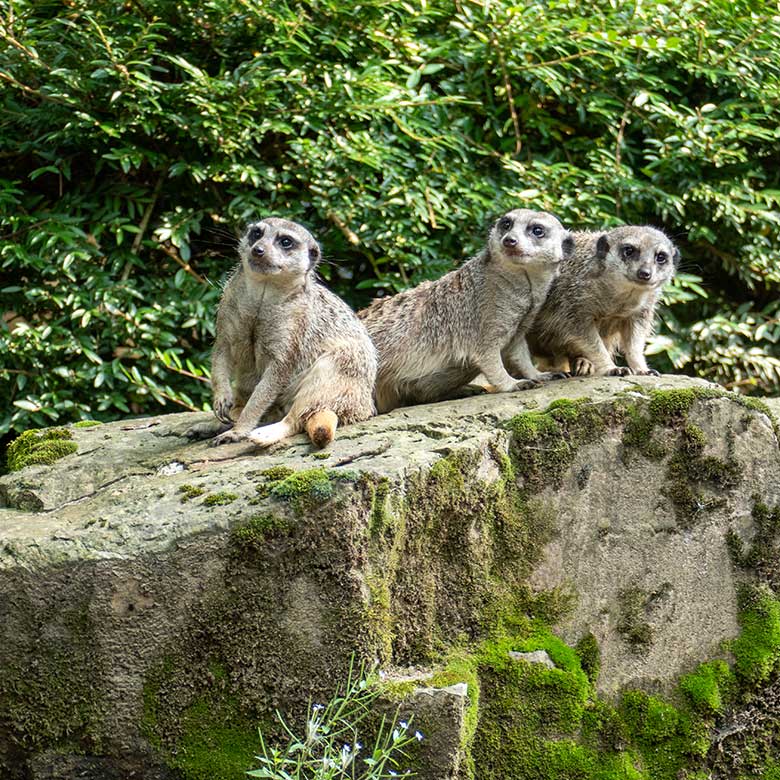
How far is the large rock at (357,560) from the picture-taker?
4184 millimetres

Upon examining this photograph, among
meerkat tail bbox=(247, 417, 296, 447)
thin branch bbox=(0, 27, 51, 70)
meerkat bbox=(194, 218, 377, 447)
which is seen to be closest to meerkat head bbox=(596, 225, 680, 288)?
meerkat bbox=(194, 218, 377, 447)

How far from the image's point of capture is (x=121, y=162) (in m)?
7.21

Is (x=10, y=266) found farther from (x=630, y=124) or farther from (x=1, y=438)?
(x=630, y=124)

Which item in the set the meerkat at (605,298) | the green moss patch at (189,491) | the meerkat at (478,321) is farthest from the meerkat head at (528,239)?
the green moss patch at (189,491)

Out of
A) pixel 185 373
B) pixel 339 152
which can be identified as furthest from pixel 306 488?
pixel 339 152

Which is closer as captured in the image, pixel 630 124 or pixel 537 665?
pixel 537 665

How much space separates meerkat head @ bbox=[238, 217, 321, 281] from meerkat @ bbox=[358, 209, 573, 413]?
0.83 m

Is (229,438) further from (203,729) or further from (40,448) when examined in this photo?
(203,729)

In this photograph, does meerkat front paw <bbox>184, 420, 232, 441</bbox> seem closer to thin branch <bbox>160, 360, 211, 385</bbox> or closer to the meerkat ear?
the meerkat ear

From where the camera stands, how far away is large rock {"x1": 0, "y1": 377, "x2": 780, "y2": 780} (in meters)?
4.18

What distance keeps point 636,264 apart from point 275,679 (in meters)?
2.83

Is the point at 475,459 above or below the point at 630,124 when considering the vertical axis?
below

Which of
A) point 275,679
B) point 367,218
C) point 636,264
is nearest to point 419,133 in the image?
point 367,218

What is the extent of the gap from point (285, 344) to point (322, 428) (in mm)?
690
